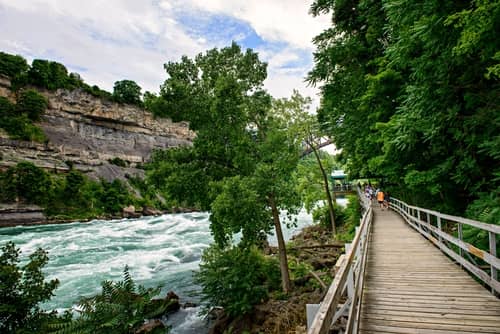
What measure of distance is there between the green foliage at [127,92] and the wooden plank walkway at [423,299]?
76.7 meters

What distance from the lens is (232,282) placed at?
28.2ft

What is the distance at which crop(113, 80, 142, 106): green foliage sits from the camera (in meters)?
71.7

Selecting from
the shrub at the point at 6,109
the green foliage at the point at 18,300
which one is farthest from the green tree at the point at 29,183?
the green foliage at the point at 18,300

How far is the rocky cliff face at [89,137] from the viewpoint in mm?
45547

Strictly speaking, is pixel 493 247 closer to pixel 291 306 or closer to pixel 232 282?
pixel 291 306

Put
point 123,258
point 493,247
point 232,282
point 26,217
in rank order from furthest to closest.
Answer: point 26,217
point 123,258
point 232,282
point 493,247

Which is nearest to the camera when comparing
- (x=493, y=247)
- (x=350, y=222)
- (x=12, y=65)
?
(x=493, y=247)

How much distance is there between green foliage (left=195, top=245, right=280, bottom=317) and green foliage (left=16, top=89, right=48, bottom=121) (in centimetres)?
6017

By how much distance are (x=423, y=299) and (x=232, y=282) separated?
6147mm

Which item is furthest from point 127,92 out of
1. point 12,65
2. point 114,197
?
point 114,197

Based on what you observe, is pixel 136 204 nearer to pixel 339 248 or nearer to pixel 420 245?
pixel 339 248

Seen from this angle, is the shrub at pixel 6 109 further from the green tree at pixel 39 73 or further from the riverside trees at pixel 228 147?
the riverside trees at pixel 228 147

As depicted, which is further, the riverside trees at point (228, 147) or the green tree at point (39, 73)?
the green tree at point (39, 73)

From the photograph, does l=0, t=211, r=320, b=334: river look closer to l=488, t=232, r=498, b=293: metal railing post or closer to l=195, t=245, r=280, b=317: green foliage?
l=195, t=245, r=280, b=317: green foliage
